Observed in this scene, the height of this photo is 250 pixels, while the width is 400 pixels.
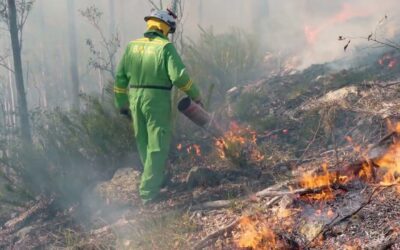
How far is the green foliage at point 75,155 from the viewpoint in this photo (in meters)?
5.29

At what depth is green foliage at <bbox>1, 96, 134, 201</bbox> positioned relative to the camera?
5.29m

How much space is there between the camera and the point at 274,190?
136 inches

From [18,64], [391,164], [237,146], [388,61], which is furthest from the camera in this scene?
[18,64]

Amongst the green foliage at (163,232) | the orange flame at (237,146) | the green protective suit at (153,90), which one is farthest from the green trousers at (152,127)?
the orange flame at (237,146)

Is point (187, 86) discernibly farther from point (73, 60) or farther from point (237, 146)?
point (73, 60)

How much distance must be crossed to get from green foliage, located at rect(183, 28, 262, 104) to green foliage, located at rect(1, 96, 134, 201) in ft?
7.43

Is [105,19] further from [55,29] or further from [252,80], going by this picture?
[252,80]

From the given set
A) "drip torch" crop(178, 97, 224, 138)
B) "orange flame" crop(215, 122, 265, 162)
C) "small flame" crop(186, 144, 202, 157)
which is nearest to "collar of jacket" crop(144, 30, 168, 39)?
"drip torch" crop(178, 97, 224, 138)

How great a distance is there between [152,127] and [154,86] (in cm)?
43

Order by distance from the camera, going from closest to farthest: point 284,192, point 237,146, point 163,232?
point 284,192
point 163,232
point 237,146

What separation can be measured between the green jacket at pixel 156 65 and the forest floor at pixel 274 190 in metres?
0.96

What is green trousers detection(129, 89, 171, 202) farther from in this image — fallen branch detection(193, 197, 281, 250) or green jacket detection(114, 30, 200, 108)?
fallen branch detection(193, 197, 281, 250)

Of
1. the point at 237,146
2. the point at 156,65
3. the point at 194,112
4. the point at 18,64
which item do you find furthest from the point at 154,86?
the point at 18,64

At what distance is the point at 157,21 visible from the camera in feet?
13.6
